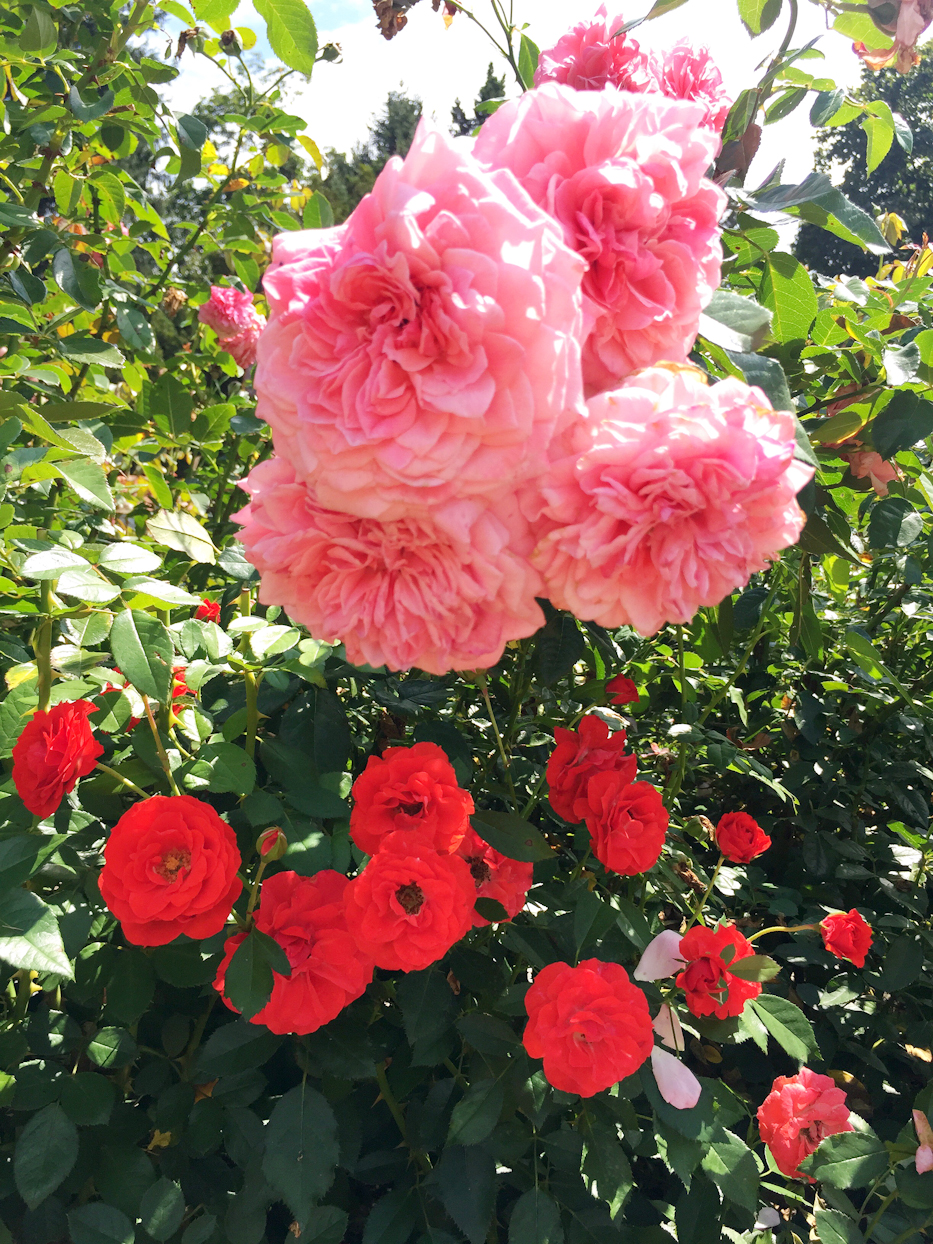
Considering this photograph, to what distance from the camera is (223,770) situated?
896mm

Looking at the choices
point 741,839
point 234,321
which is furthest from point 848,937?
point 234,321

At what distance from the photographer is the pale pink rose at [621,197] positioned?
577 mm

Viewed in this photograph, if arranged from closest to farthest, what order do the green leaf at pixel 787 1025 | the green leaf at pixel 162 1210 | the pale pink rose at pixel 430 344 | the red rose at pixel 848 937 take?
the pale pink rose at pixel 430 344 → the green leaf at pixel 162 1210 → the green leaf at pixel 787 1025 → the red rose at pixel 848 937

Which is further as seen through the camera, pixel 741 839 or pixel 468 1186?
pixel 741 839

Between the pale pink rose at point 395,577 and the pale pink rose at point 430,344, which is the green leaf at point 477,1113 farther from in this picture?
the pale pink rose at point 430,344

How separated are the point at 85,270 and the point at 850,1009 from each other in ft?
6.93

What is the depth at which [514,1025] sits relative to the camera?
3.87 ft

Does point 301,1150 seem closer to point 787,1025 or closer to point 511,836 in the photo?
point 511,836

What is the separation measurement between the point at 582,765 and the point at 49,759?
26.2 inches

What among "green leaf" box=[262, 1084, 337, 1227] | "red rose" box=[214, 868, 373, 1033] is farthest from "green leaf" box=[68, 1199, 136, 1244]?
"red rose" box=[214, 868, 373, 1033]

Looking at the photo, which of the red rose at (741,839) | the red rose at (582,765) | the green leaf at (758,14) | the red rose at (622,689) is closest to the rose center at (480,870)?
the red rose at (582,765)

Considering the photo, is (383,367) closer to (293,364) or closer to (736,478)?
(293,364)

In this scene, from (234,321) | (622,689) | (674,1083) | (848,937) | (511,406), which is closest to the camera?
(511,406)

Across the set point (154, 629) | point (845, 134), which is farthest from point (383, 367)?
point (845, 134)
